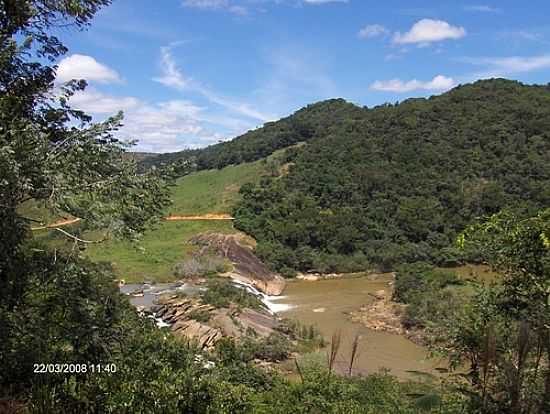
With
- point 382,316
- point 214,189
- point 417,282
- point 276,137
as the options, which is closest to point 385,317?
point 382,316

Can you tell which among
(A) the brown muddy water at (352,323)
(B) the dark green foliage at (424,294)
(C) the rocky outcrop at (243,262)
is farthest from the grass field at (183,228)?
(B) the dark green foliage at (424,294)

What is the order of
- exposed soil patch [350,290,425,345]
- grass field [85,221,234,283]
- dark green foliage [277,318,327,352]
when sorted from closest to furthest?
dark green foliage [277,318,327,352] → exposed soil patch [350,290,425,345] → grass field [85,221,234,283]

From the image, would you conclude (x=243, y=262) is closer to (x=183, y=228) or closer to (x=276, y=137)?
(x=183, y=228)

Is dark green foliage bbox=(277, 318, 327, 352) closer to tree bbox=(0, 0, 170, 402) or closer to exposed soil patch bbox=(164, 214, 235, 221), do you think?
tree bbox=(0, 0, 170, 402)

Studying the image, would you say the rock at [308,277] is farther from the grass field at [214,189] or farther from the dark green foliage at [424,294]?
the grass field at [214,189]

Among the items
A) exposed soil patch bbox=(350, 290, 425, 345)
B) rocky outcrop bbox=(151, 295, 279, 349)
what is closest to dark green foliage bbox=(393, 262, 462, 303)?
exposed soil patch bbox=(350, 290, 425, 345)

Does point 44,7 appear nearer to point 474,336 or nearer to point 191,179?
point 474,336
